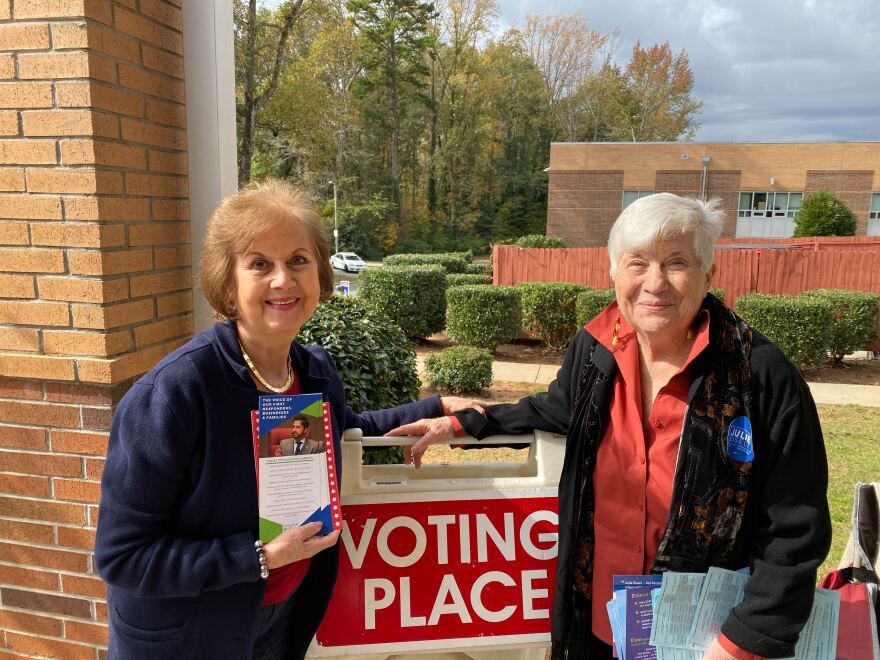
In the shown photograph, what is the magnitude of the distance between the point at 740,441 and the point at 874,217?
43.8m

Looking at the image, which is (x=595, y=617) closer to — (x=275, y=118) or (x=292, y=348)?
(x=292, y=348)

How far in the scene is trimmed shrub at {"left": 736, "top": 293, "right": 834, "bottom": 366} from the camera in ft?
31.9

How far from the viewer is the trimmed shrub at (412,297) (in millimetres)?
12469

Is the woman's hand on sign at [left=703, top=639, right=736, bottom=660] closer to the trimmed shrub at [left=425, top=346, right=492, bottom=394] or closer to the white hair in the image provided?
the white hair

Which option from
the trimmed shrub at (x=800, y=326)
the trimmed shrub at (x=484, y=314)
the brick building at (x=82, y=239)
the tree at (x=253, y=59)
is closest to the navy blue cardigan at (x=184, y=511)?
the brick building at (x=82, y=239)

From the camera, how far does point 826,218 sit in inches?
1208

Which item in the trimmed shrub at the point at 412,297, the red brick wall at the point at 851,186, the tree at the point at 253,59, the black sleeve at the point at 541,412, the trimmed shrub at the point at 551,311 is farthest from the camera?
the red brick wall at the point at 851,186

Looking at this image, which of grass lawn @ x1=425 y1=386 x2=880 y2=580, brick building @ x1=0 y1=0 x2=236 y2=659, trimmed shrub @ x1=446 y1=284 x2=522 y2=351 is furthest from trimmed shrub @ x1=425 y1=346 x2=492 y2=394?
brick building @ x1=0 y1=0 x2=236 y2=659

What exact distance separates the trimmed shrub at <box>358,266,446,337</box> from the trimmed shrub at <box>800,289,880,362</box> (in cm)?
645

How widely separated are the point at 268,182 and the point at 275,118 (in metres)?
17.1

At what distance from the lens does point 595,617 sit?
1.88 metres

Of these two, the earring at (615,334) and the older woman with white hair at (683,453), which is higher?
the earring at (615,334)

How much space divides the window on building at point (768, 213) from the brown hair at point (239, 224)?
42195mm

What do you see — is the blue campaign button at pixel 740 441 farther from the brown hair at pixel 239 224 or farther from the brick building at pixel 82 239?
the brick building at pixel 82 239
